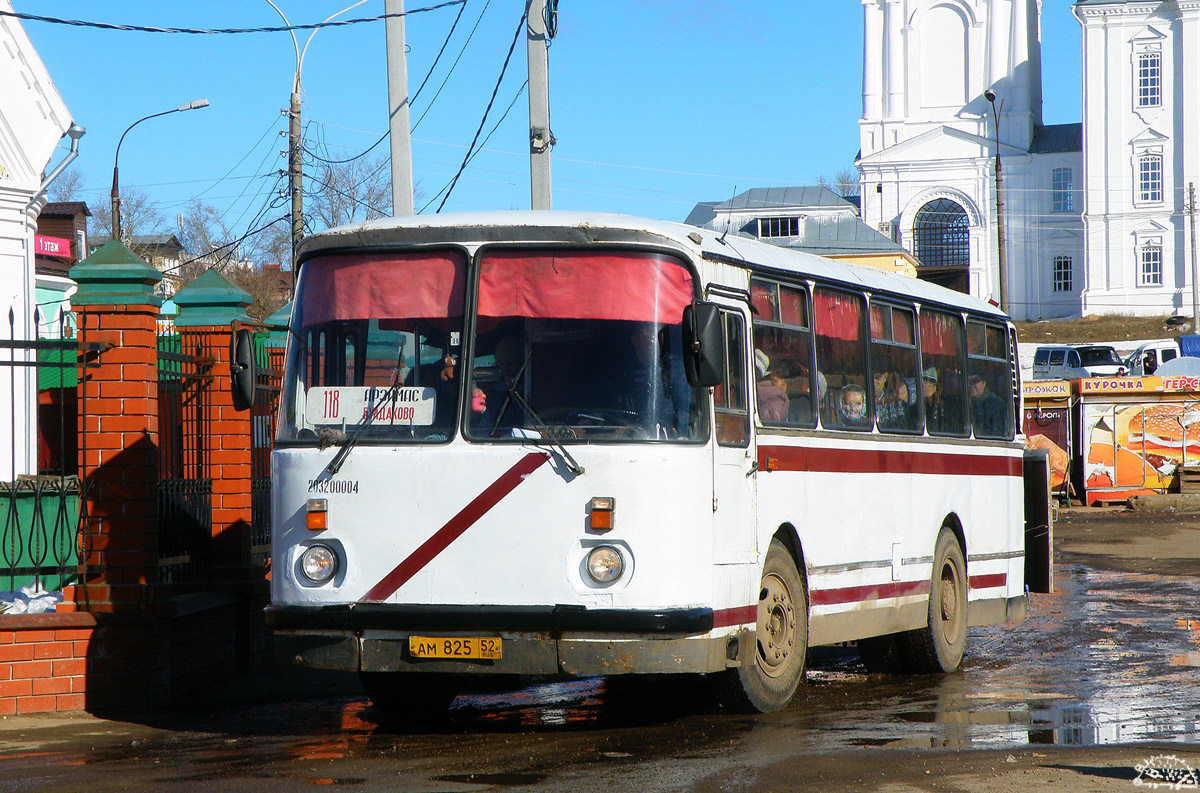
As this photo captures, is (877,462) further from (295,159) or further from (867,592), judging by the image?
(295,159)

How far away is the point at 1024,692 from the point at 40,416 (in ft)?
43.4

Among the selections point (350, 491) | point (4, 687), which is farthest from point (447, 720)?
point (4, 687)

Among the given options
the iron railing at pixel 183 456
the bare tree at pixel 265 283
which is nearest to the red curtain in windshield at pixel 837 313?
the iron railing at pixel 183 456

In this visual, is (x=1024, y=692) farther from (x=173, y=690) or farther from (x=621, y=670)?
(x=173, y=690)

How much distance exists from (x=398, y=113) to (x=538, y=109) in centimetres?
157

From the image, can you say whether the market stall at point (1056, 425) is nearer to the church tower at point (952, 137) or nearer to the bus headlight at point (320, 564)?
the bus headlight at point (320, 564)

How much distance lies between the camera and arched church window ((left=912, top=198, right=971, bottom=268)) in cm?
8625

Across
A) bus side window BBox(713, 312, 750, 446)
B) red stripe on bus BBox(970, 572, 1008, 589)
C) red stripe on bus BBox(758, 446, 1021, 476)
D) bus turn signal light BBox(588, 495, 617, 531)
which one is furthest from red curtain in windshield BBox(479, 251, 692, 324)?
red stripe on bus BBox(970, 572, 1008, 589)

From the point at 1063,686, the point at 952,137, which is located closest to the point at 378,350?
the point at 1063,686

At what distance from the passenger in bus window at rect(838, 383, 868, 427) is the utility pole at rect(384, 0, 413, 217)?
6.59 meters

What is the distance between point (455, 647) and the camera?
7.71 metres

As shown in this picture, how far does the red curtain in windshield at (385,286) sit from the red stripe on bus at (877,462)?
2036 millimetres

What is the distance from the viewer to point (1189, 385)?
1334 inches

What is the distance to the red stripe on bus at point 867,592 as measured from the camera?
9.62m
